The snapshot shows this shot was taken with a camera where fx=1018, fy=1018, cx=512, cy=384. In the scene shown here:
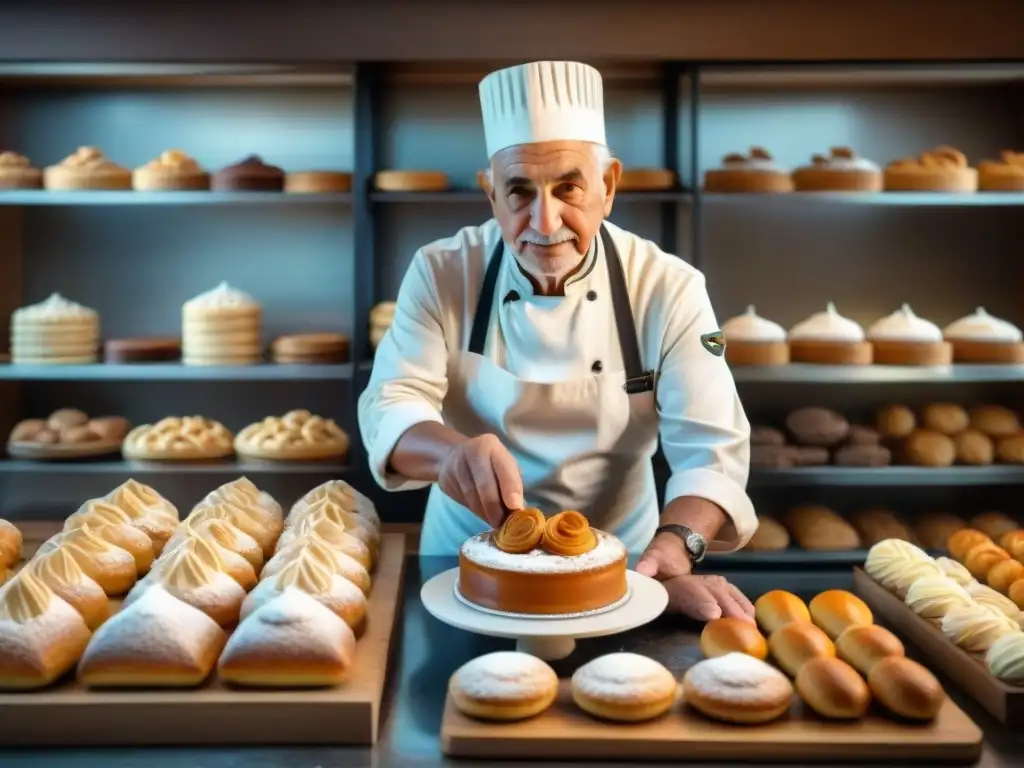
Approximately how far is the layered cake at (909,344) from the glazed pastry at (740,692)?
2667 mm

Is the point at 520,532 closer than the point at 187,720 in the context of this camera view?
No

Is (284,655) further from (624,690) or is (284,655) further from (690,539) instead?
(690,539)

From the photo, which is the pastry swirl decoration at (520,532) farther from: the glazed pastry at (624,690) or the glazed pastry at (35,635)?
the glazed pastry at (35,635)

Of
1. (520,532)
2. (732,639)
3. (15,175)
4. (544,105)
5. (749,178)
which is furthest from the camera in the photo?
(15,175)

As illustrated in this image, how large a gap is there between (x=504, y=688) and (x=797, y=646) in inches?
15.1

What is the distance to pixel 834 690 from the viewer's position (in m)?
1.13

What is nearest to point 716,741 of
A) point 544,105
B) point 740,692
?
point 740,692

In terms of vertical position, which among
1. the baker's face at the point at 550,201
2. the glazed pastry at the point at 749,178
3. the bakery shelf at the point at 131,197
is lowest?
the baker's face at the point at 550,201

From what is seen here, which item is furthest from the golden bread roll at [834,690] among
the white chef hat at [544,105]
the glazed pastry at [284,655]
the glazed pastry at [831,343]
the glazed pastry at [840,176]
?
the glazed pastry at [840,176]

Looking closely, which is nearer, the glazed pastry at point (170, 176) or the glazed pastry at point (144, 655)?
the glazed pastry at point (144, 655)

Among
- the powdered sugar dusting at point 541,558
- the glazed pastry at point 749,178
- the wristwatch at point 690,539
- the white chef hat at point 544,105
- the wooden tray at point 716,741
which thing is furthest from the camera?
the glazed pastry at point 749,178

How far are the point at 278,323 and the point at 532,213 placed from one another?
251cm

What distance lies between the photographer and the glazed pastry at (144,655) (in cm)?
117

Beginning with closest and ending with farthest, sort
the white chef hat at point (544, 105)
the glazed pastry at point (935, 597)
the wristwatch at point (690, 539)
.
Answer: the glazed pastry at point (935, 597) < the wristwatch at point (690, 539) < the white chef hat at point (544, 105)
